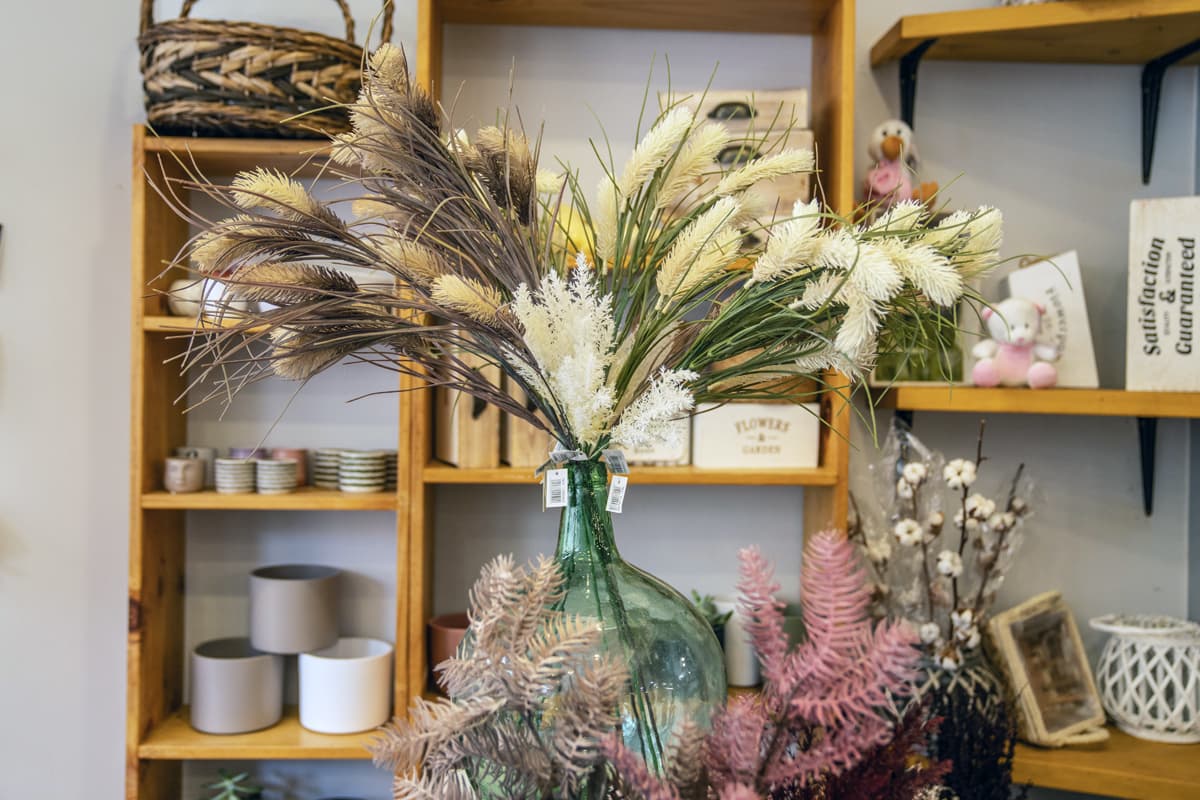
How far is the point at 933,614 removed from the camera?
5.50ft

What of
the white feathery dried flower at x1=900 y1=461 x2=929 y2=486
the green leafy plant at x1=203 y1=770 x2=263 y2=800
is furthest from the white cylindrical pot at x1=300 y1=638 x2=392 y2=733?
the white feathery dried flower at x1=900 y1=461 x2=929 y2=486

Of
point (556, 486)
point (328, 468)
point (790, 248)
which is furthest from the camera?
point (328, 468)

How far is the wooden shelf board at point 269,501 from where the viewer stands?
1628 millimetres

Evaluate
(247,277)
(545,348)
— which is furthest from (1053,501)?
(247,277)

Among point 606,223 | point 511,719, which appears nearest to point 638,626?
point 511,719

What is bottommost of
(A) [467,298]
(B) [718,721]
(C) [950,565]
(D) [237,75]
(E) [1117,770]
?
(E) [1117,770]

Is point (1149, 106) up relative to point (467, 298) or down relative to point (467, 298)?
up

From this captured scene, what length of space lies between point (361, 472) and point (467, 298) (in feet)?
3.47

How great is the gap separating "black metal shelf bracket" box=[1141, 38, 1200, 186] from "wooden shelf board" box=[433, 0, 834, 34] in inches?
25.7

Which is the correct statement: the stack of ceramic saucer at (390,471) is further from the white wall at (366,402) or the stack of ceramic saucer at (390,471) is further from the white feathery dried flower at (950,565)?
the white feathery dried flower at (950,565)

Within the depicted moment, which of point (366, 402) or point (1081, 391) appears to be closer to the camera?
point (1081, 391)

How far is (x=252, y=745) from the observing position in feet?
5.30

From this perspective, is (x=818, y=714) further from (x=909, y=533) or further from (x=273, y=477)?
(x=273, y=477)

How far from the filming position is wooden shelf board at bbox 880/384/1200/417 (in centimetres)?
162
